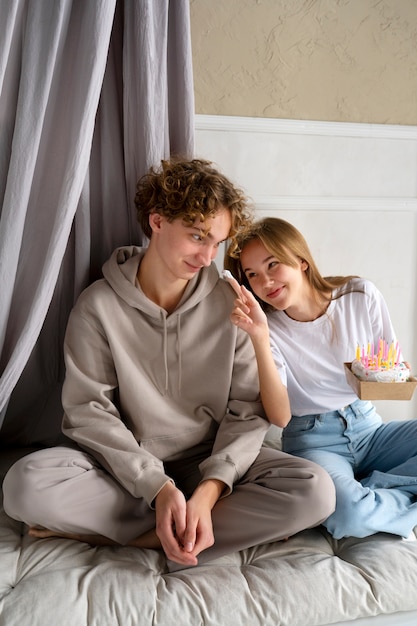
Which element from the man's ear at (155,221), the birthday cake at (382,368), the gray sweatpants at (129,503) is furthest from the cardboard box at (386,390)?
the man's ear at (155,221)

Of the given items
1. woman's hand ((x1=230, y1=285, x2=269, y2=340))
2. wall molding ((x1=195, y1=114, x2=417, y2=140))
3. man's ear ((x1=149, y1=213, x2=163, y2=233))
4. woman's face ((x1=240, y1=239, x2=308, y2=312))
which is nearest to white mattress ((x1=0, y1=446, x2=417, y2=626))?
woman's hand ((x1=230, y1=285, x2=269, y2=340))

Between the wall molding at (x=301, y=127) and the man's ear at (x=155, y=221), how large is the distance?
0.47 m

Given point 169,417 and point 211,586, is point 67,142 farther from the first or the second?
point 211,586

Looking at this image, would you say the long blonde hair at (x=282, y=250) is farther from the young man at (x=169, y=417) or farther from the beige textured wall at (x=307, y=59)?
the beige textured wall at (x=307, y=59)

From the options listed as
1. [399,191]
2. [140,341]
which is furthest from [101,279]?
[399,191]

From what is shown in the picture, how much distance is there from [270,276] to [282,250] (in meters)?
0.08

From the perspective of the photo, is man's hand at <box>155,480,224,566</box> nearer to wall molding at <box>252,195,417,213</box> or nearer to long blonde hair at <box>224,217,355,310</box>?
long blonde hair at <box>224,217,355,310</box>

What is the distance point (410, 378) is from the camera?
1545mm

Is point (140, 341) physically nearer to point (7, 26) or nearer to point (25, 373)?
point (25, 373)

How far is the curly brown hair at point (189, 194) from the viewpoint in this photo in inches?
58.8

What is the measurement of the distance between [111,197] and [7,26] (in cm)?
47

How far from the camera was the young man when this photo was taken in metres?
1.39

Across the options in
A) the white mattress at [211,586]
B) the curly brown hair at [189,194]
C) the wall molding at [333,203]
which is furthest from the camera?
the wall molding at [333,203]

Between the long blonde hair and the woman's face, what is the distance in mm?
15
